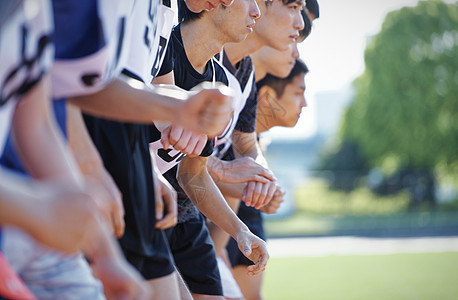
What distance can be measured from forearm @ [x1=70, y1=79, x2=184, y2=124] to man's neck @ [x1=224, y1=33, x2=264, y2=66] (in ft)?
7.56

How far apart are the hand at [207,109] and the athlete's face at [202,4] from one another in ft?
4.69

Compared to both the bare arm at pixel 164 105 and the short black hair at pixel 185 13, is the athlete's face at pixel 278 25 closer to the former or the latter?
the short black hair at pixel 185 13

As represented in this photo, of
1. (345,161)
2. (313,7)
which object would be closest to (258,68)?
(313,7)

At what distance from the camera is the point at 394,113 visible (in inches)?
1142

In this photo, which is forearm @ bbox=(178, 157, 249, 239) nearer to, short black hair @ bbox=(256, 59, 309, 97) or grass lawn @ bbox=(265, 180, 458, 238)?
short black hair @ bbox=(256, 59, 309, 97)

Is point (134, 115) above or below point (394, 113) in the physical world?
above

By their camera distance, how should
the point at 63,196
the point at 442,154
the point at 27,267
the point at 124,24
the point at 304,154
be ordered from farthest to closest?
the point at 304,154 < the point at 442,154 < the point at 124,24 < the point at 27,267 < the point at 63,196

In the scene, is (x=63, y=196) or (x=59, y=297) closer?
(x=63, y=196)

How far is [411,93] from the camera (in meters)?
29.2

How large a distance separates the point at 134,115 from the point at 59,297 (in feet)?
1.54

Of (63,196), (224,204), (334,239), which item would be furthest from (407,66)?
(63,196)

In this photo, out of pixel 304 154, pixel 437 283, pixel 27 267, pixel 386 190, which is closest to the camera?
pixel 27 267

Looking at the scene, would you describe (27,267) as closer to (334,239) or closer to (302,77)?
(302,77)

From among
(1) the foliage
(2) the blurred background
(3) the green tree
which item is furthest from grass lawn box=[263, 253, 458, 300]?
(1) the foliage
